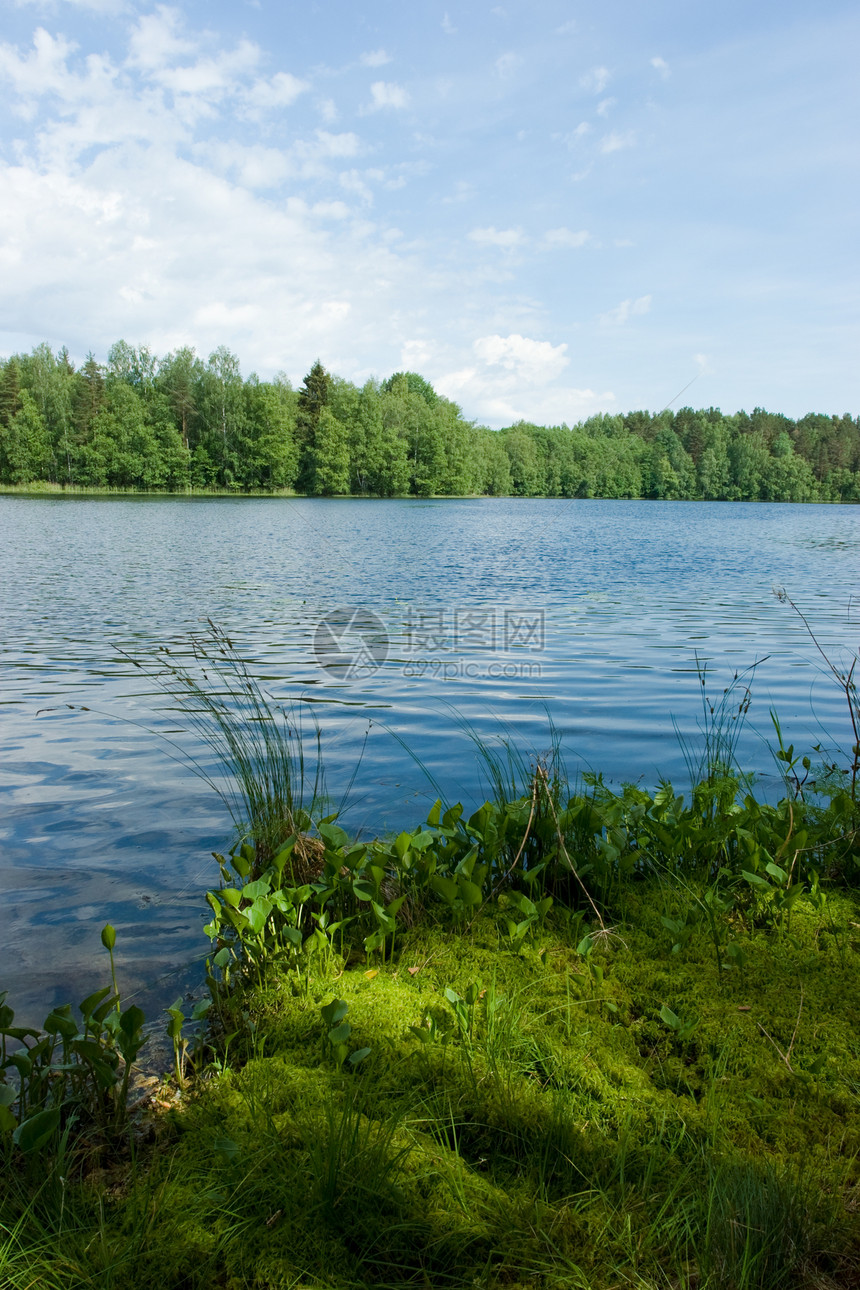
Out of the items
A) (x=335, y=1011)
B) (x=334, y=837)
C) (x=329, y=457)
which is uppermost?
(x=329, y=457)

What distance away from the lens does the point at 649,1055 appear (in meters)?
2.35

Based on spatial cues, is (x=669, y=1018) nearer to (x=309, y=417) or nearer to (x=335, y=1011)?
(x=335, y=1011)

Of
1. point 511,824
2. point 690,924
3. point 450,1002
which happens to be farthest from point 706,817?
point 450,1002

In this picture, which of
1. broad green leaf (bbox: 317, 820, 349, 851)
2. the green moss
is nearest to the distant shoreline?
broad green leaf (bbox: 317, 820, 349, 851)

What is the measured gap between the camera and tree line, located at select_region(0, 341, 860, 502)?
73.0m

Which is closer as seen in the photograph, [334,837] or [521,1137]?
[521,1137]

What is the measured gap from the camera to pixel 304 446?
7881 cm

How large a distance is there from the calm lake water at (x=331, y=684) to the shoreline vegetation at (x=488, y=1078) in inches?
32.1

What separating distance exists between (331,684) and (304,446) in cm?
7431

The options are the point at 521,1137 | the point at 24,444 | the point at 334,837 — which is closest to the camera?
the point at 521,1137

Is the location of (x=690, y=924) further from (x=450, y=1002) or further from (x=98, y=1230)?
(x=98, y=1230)

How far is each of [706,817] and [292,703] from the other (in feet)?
15.8

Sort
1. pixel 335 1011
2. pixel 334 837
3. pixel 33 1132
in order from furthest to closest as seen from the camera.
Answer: pixel 334 837 → pixel 335 1011 → pixel 33 1132

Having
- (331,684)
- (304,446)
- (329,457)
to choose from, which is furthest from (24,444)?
(331,684)
